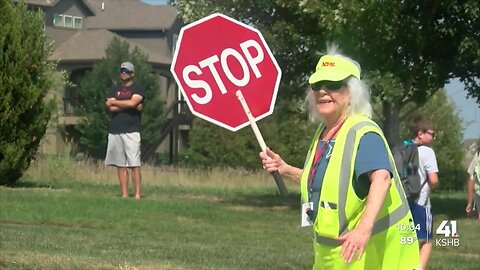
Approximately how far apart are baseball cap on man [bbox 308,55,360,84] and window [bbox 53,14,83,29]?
59353 mm

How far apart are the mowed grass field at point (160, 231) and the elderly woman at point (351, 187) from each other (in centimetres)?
404

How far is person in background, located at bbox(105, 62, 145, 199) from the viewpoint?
1580 centimetres

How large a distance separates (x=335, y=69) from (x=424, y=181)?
573 centimetres

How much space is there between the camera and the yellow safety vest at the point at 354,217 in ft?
17.5

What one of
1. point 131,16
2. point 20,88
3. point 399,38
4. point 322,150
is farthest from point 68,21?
point 322,150

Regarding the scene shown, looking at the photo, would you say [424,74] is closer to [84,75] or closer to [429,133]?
[429,133]

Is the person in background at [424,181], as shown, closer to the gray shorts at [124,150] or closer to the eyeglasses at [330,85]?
the eyeglasses at [330,85]

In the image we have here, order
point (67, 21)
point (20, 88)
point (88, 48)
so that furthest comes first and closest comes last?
1. point (67, 21)
2. point (88, 48)
3. point (20, 88)

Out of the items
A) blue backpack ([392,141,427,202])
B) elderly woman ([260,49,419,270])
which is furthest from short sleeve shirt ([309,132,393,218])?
blue backpack ([392,141,427,202])

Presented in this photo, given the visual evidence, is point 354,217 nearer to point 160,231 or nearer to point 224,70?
point 224,70

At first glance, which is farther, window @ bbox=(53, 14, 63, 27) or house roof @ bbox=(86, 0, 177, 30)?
house roof @ bbox=(86, 0, 177, 30)

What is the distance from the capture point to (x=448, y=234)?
14.6 m

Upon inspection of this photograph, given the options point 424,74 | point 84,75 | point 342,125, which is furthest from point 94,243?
point 84,75

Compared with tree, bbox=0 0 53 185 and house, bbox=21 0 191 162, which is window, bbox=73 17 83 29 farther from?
tree, bbox=0 0 53 185
